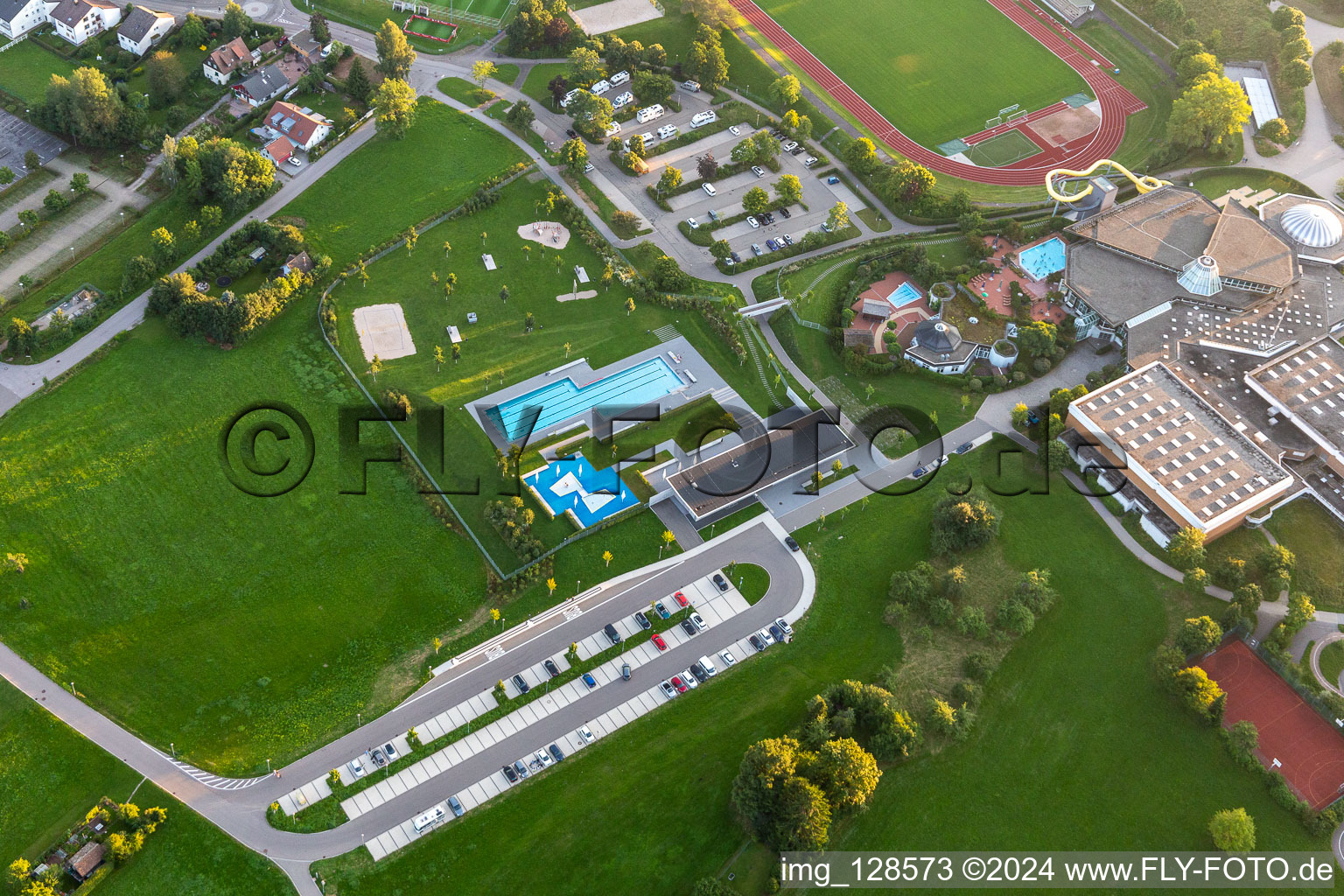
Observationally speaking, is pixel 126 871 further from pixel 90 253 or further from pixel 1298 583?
pixel 1298 583

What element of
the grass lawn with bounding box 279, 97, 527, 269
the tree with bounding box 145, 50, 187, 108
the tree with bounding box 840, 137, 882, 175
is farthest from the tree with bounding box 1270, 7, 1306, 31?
the tree with bounding box 145, 50, 187, 108

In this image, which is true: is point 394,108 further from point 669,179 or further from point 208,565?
point 208,565

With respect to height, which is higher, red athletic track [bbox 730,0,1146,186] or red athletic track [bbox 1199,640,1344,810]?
red athletic track [bbox 730,0,1146,186]

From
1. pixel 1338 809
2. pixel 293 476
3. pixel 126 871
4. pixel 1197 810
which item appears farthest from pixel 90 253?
pixel 1338 809

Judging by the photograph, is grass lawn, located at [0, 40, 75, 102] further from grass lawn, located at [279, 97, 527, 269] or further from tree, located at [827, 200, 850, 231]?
tree, located at [827, 200, 850, 231]

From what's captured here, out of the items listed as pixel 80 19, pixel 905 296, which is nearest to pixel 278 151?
pixel 80 19
